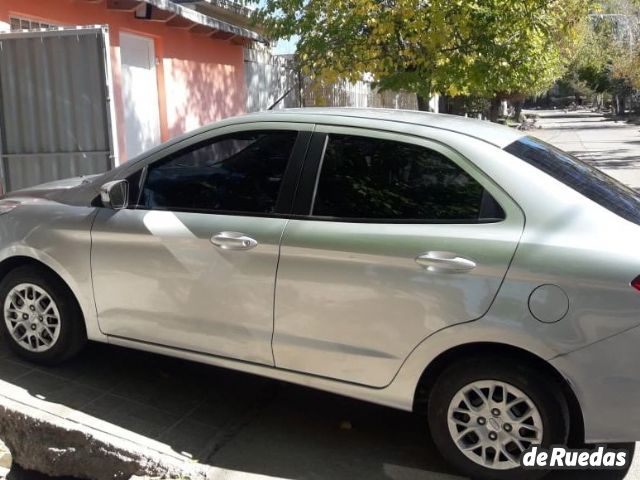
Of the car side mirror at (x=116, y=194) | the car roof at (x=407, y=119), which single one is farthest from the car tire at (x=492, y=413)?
the car side mirror at (x=116, y=194)

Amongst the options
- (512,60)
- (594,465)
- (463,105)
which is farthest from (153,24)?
(463,105)

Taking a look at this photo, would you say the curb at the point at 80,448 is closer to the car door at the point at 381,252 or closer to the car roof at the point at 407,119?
the car door at the point at 381,252

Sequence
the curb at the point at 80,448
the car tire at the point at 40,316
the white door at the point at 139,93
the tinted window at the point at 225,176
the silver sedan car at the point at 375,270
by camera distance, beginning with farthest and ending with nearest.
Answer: the white door at the point at 139,93 < the car tire at the point at 40,316 < the tinted window at the point at 225,176 < the curb at the point at 80,448 < the silver sedan car at the point at 375,270

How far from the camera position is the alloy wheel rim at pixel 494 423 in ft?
9.80

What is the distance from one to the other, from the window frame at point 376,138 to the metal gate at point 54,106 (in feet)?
13.1

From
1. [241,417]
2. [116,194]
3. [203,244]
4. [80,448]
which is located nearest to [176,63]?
[116,194]

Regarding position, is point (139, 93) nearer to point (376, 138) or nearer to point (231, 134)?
point (231, 134)

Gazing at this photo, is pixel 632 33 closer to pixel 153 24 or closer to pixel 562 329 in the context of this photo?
pixel 153 24

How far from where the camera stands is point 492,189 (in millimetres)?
3078

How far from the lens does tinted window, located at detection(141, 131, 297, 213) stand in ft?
11.6

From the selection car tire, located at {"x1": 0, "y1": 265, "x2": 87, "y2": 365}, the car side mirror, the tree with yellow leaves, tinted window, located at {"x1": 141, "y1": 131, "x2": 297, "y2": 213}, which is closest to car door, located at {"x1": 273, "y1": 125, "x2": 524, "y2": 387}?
tinted window, located at {"x1": 141, "y1": 131, "x2": 297, "y2": 213}

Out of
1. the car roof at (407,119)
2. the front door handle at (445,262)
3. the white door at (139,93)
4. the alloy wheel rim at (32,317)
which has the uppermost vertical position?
the white door at (139,93)

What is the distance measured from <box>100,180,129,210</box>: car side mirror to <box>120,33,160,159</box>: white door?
510cm

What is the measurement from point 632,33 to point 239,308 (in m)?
20.7
